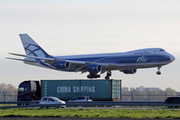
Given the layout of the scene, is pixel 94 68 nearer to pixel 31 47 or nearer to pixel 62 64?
pixel 62 64

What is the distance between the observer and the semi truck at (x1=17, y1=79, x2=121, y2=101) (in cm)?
4559

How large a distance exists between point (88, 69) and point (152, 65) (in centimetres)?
1219

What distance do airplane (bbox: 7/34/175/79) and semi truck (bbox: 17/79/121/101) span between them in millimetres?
9441

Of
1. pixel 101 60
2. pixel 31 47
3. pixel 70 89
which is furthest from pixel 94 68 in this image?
pixel 31 47

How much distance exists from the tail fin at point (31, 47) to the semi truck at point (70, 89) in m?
19.7

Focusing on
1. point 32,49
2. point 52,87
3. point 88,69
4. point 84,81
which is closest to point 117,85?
point 84,81

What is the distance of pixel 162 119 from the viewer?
24.7 meters

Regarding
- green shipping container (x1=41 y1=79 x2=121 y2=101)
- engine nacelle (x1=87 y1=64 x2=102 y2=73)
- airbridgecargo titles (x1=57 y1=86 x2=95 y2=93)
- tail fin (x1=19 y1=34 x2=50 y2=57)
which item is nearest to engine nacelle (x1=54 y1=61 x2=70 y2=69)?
engine nacelle (x1=87 y1=64 x2=102 y2=73)

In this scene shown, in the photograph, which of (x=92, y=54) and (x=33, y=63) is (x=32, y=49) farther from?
(x=92, y=54)

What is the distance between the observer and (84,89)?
4650 centimetres

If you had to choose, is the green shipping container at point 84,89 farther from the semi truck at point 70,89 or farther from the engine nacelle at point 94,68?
the engine nacelle at point 94,68

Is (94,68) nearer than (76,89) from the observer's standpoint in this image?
No

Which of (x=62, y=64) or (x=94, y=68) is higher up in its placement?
(x=62, y=64)

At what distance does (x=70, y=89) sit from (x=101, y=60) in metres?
15.0
